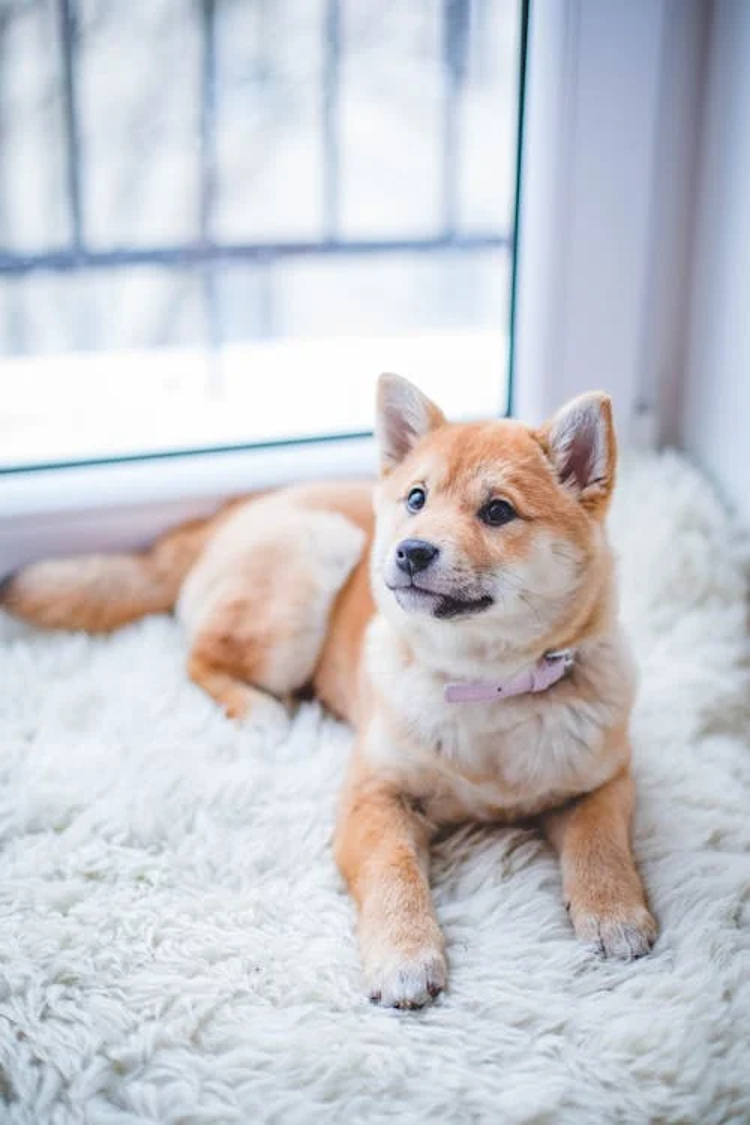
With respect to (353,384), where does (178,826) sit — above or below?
below

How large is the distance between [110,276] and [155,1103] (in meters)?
1.47

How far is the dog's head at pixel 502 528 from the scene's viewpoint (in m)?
1.18

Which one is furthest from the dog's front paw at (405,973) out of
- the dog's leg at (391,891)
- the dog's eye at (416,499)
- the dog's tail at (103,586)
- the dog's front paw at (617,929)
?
the dog's tail at (103,586)

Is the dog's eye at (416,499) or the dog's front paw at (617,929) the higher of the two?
the dog's eye at (416,499)

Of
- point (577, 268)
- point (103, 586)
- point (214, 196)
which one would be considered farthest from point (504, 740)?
point (214, 196)

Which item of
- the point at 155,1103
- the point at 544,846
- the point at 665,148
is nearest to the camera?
the point at 155,1103

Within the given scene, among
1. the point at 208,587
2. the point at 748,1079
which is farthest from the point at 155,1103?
the point at 208,587

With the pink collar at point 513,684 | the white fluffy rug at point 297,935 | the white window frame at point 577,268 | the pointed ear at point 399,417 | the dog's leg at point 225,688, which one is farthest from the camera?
the white window frame at point 577,268

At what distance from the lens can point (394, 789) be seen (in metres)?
1.32

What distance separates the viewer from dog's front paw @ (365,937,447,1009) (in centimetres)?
106

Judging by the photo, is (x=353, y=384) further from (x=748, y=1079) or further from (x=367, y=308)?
(x=748, y=1079)

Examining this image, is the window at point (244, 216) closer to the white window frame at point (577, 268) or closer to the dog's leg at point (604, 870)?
the white window frame at point (577, 268)

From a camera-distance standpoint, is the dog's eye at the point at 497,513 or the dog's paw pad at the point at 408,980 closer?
the dog's paw pad at the point at 408,980

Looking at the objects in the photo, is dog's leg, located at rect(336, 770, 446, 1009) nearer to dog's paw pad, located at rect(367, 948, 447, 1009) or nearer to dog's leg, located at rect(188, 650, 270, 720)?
dog's paw pad, located at rect(367, 948, 447, 1009)
